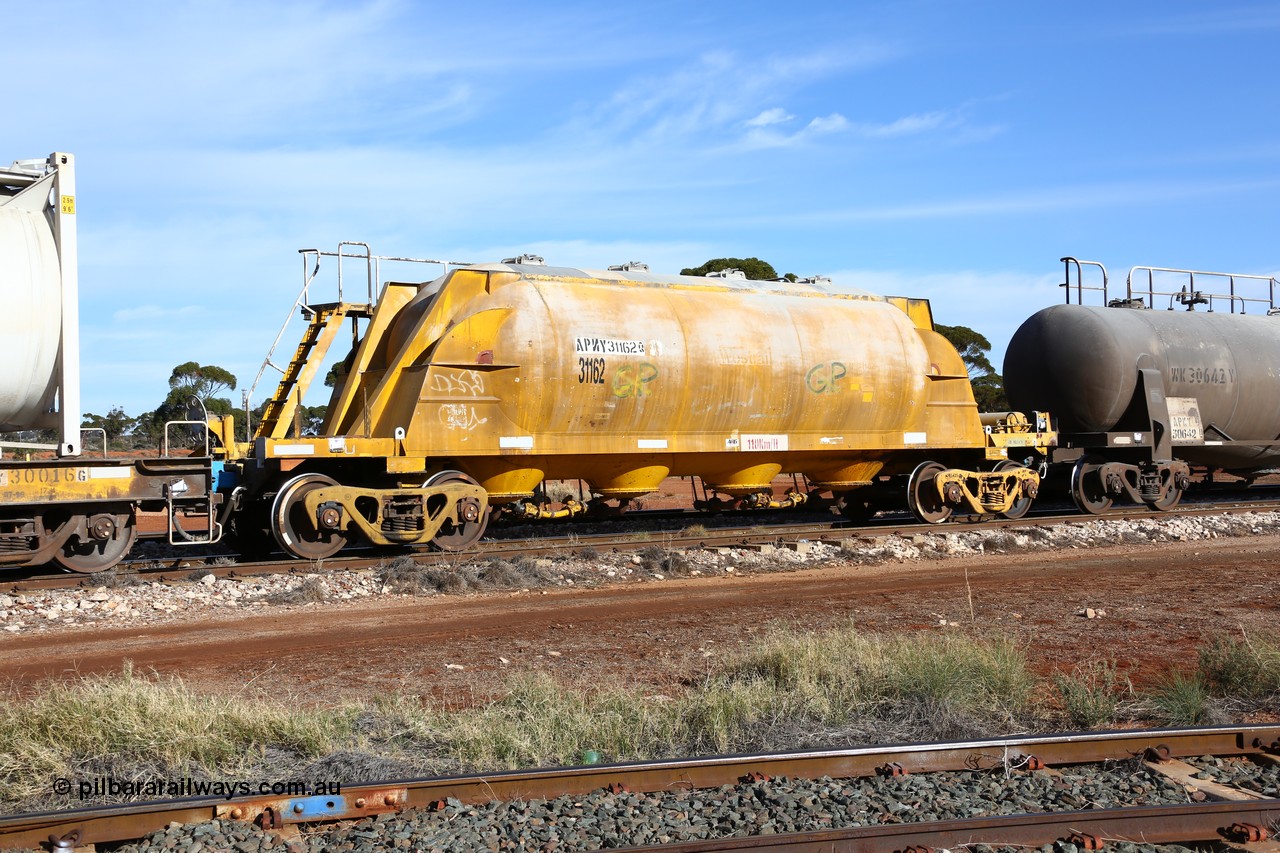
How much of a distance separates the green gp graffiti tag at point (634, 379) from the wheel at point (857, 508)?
19.5 feet

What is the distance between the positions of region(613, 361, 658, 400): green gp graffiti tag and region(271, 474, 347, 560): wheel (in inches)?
160

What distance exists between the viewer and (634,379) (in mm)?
15125

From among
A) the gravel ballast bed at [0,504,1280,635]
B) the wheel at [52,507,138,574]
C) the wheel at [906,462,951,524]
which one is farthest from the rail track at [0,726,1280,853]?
the wheel at [906,462,951,524]

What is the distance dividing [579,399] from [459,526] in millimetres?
2395

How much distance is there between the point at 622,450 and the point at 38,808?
1070cm

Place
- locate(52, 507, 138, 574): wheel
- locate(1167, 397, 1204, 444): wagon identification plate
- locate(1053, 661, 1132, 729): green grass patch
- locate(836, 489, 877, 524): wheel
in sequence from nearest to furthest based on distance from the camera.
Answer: locate(1053, 661, 1132, 729): green grass patch → locate(52, 507, 138, 574): wheel → locate(836, 489, 877, 524): wheel → locate(1167, 397, 1204, 444): wagon identification plate

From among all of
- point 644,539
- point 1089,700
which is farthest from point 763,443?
point 1089,700

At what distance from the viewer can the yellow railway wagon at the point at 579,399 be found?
1396 cm

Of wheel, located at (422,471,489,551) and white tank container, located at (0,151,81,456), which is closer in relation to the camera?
white tank container, located at (0,151,81,456)

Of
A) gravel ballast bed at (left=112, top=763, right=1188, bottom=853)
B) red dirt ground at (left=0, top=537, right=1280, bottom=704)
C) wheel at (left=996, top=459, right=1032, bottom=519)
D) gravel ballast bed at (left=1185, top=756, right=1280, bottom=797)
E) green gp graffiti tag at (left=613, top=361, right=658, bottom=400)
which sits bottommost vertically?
red dirt ground at (left=0, top=537, right=1280, bottom=704)

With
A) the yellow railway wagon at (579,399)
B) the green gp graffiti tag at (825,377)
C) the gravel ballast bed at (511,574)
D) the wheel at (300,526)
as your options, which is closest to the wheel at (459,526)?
the yellow railway wagon at (579,399)

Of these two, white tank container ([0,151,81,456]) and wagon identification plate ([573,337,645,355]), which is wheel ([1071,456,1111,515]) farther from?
white tank container ([0,151,81,456])

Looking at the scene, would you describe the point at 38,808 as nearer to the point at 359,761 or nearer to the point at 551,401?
the point at 359,761

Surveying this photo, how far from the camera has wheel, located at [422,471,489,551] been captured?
1428 cm
